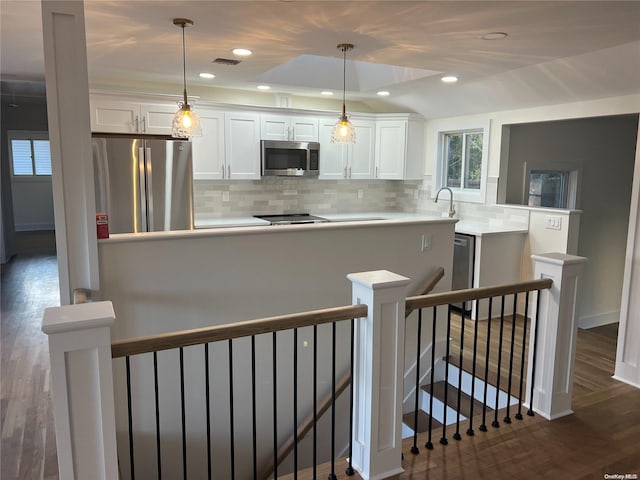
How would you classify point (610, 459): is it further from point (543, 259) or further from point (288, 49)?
point (288, 49)

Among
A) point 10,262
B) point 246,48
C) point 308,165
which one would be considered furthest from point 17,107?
point 246,48

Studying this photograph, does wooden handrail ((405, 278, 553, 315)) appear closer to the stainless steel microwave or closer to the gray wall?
the gray wall

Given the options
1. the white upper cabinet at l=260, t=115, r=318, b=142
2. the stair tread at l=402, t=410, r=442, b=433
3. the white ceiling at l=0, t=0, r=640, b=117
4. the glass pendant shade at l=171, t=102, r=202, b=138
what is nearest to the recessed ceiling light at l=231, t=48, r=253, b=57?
the white ceiling at l=0, t=0, r=640, b=117

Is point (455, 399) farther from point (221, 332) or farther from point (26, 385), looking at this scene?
point (26, 385)

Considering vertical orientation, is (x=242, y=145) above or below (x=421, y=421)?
above

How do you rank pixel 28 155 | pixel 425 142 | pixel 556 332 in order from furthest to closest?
pixel 28 155
pixel 425 142
pixel 556 332

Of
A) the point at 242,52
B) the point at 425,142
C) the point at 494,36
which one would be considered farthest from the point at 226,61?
the point at 425,142

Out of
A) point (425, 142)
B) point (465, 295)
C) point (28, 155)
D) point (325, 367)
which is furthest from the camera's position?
point (28, 155)

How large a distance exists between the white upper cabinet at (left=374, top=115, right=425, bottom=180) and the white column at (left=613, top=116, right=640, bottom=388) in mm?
3063

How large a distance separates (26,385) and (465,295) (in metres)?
3.16

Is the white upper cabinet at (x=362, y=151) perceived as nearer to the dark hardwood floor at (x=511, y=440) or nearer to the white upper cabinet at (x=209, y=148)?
the white upper cabinet at (x=209, y=148)

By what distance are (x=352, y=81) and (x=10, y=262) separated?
6040 mm

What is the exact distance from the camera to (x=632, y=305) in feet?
11.0

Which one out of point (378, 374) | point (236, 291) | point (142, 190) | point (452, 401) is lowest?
point (452, 401)
